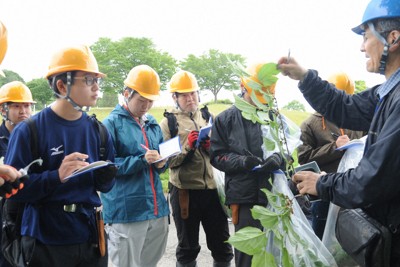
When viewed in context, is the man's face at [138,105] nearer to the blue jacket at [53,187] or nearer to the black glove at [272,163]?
the blue jacket at [53,187]

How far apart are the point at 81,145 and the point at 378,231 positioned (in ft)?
5.72

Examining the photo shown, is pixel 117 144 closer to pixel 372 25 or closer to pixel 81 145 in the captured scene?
pixel 81 145

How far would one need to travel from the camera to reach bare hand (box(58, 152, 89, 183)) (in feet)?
6.47

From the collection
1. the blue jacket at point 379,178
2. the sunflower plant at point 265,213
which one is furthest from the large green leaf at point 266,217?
the blue jacket at point 379,178

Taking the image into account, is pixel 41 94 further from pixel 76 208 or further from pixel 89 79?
pixel 76 208

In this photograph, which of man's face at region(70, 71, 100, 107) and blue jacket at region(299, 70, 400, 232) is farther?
man's face at region(70, 71, 100, 107)

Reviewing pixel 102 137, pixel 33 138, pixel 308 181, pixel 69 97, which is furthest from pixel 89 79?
pixel 308 181

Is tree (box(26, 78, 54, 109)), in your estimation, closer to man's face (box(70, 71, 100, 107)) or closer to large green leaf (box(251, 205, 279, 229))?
man's face (box(70, 71, 100, 107))

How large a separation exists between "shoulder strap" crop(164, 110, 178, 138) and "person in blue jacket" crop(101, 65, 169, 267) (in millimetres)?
584

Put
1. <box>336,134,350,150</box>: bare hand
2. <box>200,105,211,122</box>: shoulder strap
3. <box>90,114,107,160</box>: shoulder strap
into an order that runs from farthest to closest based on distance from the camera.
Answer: <box>200,105,211,122</box>: shoulder strap < <box>336,134,350,150</box>: bare hand < <box>90,114,107,160</box>: shoulder strap

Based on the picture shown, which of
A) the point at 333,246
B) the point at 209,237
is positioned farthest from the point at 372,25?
the point at 209,237

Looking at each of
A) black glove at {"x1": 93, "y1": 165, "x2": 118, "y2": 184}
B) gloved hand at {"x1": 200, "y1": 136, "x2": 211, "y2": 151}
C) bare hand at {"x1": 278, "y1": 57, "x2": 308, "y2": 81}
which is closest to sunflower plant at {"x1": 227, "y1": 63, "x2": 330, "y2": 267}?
bare hand at {"x1": 278, "y1": 57, "x2": 308, "y2": 81}

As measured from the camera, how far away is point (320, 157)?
3.41m

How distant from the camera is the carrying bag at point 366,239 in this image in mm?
1486
